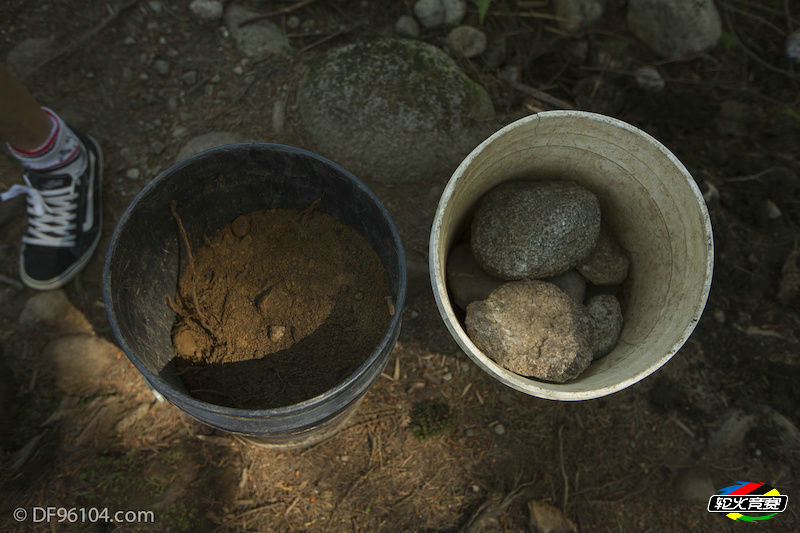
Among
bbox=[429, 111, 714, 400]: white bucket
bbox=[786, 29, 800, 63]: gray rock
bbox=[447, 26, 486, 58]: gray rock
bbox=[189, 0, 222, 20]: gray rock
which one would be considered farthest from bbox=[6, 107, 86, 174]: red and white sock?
bbox=[786, 29, 800, 63]: gray rock

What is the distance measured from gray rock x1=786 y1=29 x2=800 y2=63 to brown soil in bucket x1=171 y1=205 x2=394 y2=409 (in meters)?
2.96

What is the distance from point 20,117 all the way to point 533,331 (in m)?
2.43

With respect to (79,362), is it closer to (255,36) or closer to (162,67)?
(162,67)

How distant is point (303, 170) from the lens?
1.81 meters

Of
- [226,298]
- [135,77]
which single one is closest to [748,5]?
[226,298]

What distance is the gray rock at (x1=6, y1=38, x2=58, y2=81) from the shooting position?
2.70m

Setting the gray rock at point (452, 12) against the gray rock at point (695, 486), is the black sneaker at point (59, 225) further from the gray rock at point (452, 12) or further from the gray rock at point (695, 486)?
the gray rock at point (695, 486)

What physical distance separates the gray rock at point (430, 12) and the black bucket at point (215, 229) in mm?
1546

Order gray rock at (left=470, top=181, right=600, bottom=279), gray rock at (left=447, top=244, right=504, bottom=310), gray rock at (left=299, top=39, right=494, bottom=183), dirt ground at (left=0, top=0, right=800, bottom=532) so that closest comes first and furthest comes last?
gray rock at (left=470, top=181, right=600, bottom=279) → gray rock at (left=447, top=244, right=504, bottom=310) → dirt ground at (left=0, top=0, right=800, bottom=532) → gray rock at (left=299, top=39, right=494, bottom=183)

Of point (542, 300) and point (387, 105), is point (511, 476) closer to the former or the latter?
point (542, 300)

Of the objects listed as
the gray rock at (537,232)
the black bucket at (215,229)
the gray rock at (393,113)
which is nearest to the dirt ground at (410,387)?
the gray rock at (393,113)

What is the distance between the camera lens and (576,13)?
9.53 feet

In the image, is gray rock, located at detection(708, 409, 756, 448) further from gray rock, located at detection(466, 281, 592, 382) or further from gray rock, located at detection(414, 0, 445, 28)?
gray rock, located at detection(414, 0, 445, 28)

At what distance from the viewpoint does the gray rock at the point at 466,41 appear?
2752 millimetres
